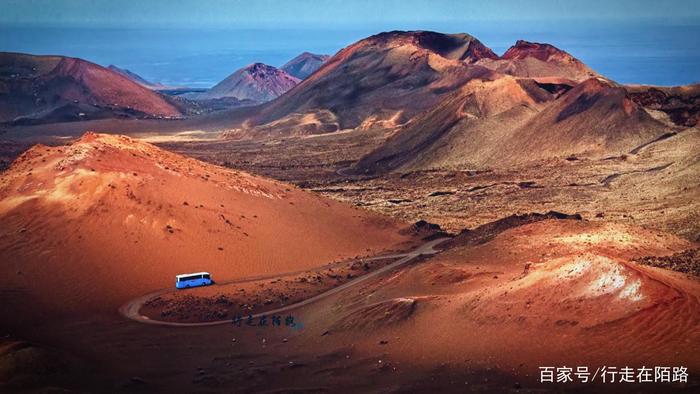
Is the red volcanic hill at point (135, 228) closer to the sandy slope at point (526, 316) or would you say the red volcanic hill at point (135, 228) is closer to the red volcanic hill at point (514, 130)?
the sandy slope at point (526, 316)

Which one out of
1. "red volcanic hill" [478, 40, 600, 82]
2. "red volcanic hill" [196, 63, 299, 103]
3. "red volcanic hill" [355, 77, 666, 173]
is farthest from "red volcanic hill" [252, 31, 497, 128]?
"red volcanic hill" [196, 63, 299, 103]

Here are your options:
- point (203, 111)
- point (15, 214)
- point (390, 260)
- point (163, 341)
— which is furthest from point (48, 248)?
point (203, 111)

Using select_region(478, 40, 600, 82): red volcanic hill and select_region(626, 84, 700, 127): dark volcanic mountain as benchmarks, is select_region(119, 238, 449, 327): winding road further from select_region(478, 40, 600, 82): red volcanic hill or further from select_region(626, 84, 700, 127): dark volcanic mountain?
select_region(478, 40, 600, 82): red volcanic hill

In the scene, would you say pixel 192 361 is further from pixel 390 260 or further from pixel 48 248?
pixel 390 260

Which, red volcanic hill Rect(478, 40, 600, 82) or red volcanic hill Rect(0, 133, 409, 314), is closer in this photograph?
red volcanic hill Rect(0, 133, 409, 314)

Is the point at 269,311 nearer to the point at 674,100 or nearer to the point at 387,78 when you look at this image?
the point at 674,100
